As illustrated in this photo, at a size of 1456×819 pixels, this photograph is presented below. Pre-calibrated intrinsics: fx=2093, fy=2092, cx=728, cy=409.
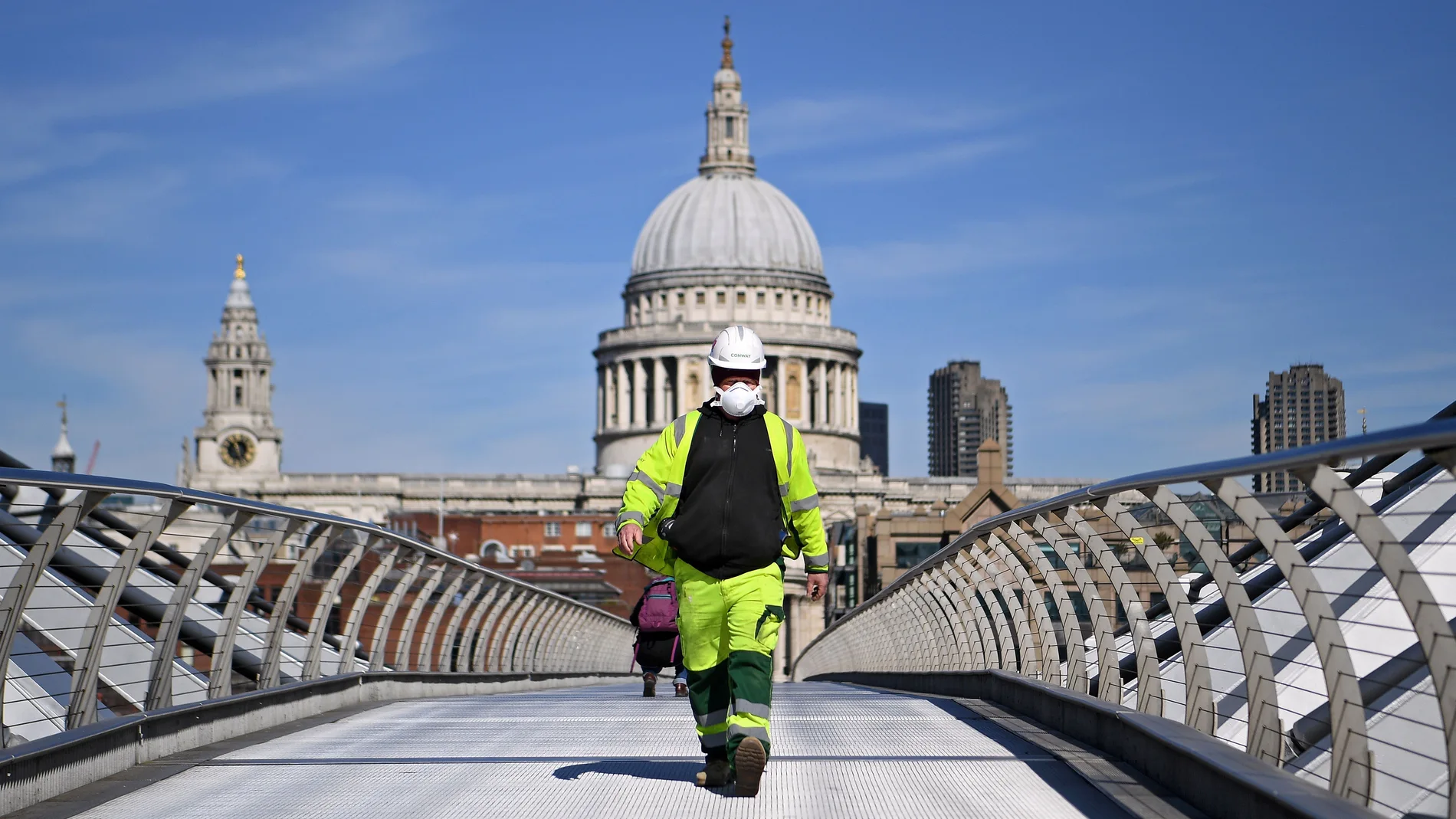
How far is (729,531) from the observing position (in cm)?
858

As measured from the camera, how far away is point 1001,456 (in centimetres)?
7750

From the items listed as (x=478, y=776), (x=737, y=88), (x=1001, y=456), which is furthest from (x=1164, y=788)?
(x=737, y=88)

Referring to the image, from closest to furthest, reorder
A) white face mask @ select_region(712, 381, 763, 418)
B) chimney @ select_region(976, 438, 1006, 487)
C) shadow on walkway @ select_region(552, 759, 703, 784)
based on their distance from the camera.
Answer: white face mask @ select_region(712, 381, 763, 418) < shadow on walkway @ select_region(552, 759, 703, 784) < chimney @ select_region(976, 438, 1006, 487)

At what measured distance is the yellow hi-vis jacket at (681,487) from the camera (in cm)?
878

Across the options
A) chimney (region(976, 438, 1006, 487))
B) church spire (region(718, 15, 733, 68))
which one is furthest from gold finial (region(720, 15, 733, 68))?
chimney (region(976, 438, 1006, 487))

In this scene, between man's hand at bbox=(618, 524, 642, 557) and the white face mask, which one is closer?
man's hand at bbox=(618, 524, 642, 557)

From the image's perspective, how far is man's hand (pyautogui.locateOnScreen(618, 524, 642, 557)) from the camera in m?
8.59

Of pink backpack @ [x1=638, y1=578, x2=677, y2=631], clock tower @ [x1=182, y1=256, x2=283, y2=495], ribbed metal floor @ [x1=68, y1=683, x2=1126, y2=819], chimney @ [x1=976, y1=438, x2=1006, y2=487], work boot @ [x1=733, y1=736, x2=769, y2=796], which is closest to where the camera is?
ribbed metal floor @ [x1=68, y1=683, x2=1126, y2=819]

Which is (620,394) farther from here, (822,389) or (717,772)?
(717,772)

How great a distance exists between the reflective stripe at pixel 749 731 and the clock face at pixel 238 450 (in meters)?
153

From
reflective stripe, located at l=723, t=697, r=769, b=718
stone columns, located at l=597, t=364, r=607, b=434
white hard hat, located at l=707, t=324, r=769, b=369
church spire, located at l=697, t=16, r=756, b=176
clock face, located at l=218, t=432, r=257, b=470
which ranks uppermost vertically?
church spire, located at l=697, t=16, r=756, b=176

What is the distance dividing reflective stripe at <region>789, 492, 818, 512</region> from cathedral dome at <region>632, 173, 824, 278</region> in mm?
153183

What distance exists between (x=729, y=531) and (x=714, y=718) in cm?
81

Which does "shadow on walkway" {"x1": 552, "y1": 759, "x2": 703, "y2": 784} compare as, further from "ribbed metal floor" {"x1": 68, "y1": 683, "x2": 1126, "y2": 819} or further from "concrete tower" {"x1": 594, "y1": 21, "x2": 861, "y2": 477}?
"concrete tower" {"x1": 594, "y1": 21, "x2": 861, "y2": 477}
